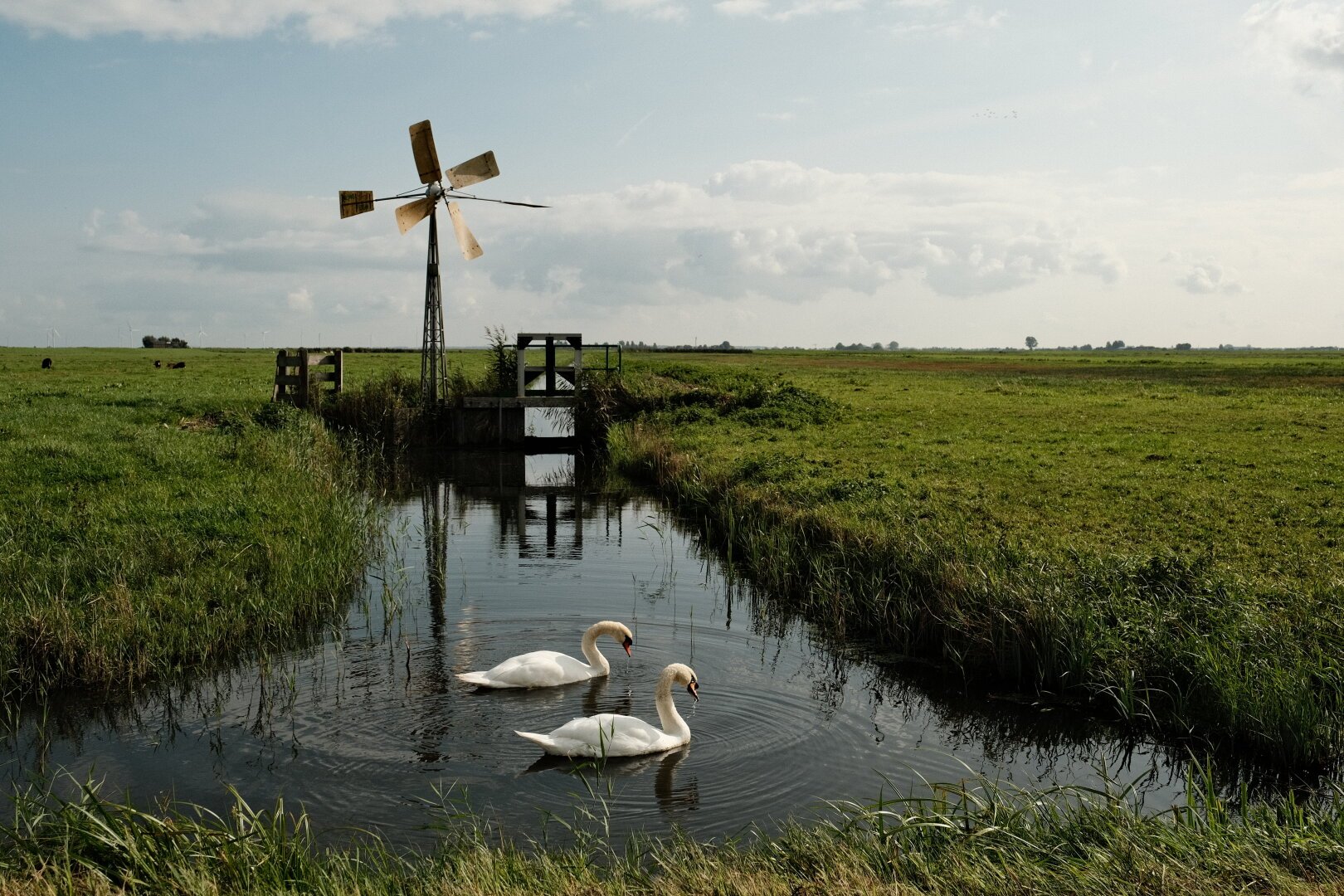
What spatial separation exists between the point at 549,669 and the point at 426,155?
94.0 ft

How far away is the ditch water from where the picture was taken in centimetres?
838

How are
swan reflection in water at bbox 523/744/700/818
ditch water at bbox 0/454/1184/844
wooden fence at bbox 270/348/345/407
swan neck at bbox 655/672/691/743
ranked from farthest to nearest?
wooden fence at bbox 270/348/345/407, swan neck at bbox 655/672/691/743, swan reflection in water at bbox 523/744/700/818, ditch water at bbox 0/454/1184/844

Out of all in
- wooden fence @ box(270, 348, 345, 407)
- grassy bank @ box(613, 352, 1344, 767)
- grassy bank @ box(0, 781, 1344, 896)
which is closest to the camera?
grassy bank @ box(0, 781, 1344, 896)

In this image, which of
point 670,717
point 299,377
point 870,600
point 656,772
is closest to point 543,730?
point 670,717

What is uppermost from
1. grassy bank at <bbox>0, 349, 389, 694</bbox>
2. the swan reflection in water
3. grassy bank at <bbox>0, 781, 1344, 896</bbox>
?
grassy bank at <bbox>0, 349, 389, 694</bbox>

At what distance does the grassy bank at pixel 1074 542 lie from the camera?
9945mm

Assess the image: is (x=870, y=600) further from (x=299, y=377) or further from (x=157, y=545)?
(x=299, y=377)

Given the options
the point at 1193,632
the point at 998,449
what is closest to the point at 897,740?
the point at 1193,632

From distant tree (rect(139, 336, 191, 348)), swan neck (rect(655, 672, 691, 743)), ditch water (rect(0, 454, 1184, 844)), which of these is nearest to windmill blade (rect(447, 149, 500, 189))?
ditch water (rect(0, 454, 1184, 844))

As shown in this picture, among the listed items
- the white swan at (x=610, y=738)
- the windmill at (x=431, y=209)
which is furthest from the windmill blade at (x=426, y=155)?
the white swan at (x=610, y=738)

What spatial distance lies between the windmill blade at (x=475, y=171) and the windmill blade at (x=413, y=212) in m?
1.23

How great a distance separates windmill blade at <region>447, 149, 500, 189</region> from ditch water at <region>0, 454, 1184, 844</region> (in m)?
24.7

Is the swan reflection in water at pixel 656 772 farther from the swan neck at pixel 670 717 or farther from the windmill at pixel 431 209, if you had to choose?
the windmill at pixel 431 209

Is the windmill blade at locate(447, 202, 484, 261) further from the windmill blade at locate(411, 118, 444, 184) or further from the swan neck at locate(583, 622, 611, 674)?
Answer: the swan neck at locate(583, 622, 611, 674)
